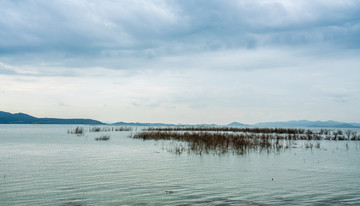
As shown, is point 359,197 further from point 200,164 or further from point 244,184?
point 200,164

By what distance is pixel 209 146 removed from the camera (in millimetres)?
18328

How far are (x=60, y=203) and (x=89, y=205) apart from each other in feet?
2.28

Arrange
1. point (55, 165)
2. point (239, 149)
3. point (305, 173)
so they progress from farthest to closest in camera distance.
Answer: point (239, 149) < point (55, 165) < point (305, 173)

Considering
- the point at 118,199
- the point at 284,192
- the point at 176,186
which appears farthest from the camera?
the point at 176,186

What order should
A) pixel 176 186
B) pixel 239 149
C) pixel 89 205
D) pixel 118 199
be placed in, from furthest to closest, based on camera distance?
pixel 239 149, pixel 176 186, pixel 118 199, pixel 89 205

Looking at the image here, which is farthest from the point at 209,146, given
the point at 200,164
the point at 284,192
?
the point at 284,192

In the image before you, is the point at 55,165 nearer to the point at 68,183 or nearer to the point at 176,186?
the point at 68,183

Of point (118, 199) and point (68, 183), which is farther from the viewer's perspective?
point (68, 183)

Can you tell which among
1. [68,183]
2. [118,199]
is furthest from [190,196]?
[68,183]

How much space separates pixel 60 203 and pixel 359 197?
7061 mm

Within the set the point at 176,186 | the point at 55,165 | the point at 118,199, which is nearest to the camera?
the point at 118,199

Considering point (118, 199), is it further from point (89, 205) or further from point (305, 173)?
point (305, 173)

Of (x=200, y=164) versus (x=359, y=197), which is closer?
(x=359, y=197)

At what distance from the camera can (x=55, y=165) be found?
12062 millimetres
